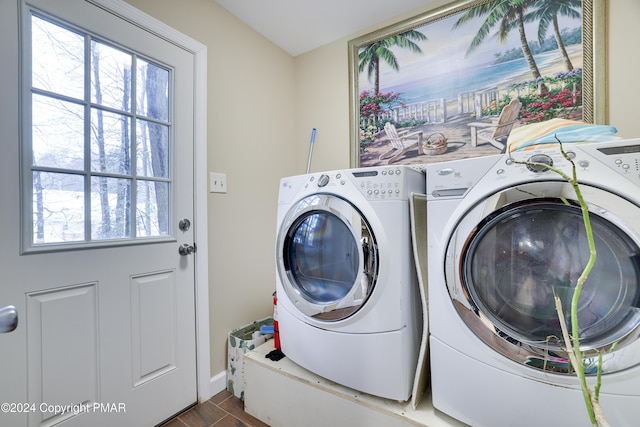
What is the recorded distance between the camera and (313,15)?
1.72 meters

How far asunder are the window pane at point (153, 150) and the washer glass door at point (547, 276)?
135 cm

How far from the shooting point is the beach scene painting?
4.29 ft

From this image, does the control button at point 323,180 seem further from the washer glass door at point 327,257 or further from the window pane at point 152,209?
the window pane at point 152,209

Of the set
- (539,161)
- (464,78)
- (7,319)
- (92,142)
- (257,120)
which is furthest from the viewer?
(257,120)

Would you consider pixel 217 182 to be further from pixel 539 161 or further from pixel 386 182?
pixel 539 161

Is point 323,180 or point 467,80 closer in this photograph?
point 323,180

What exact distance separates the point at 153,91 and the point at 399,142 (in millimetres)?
1376

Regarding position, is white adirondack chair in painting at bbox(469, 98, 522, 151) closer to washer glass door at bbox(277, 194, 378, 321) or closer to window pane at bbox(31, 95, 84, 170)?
washer glass door at bbox(277, 194, 378, 321)

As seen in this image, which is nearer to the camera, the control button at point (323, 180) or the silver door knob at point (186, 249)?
the control button at point (323, 180)

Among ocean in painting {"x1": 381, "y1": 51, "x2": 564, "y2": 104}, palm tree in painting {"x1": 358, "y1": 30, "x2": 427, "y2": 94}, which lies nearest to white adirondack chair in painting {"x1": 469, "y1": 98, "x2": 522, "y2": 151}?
ocean in painting {"x1": 381, "y1": 51, "x2": 564, "y2": 104}

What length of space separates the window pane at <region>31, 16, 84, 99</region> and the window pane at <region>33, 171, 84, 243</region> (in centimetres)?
33

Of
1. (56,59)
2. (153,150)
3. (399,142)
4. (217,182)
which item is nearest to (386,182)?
(399,142)

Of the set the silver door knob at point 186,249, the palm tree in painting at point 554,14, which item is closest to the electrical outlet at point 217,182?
the silver door knob at point 186,249

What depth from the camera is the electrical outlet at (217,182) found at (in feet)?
4.99
